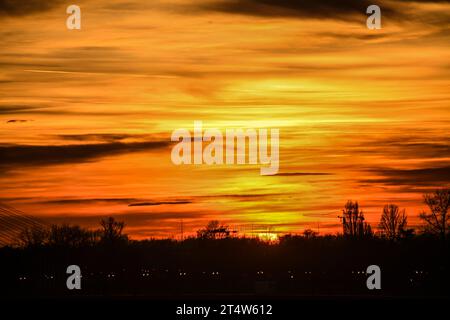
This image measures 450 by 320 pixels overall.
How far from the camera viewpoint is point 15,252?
181 m

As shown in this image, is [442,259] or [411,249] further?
[411,249]

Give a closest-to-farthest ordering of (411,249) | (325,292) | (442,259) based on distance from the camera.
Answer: (325,292) < (442,259) < (411,249)

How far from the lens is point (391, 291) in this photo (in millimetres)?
113375
